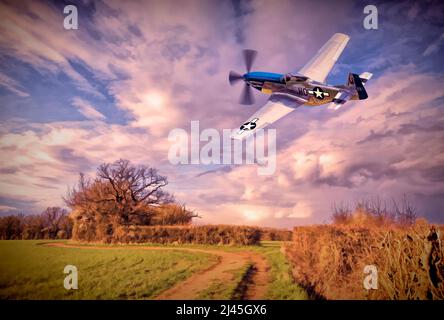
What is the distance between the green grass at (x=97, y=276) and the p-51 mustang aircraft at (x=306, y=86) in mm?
5256

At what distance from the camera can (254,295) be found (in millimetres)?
6012

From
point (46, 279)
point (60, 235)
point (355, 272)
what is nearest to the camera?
point (355, 272)

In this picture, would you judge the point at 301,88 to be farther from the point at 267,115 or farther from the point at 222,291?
the point at 222,291

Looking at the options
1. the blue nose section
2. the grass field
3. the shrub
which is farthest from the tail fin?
the shrub

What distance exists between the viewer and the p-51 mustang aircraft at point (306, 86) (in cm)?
932

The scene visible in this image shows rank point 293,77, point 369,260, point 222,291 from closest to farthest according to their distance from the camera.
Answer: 1. point 369,260
2. point 222,291
3. point 293,77

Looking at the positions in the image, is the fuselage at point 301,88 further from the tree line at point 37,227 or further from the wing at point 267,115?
the tree line at point 37,227

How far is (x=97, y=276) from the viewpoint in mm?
6918

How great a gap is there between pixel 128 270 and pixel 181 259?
2.16 m

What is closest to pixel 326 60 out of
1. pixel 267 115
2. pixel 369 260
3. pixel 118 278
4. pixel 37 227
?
pixel 267 115

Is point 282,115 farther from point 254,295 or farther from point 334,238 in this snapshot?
point 254,295

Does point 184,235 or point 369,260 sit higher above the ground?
point 369,260

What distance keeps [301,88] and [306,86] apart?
191 mm
